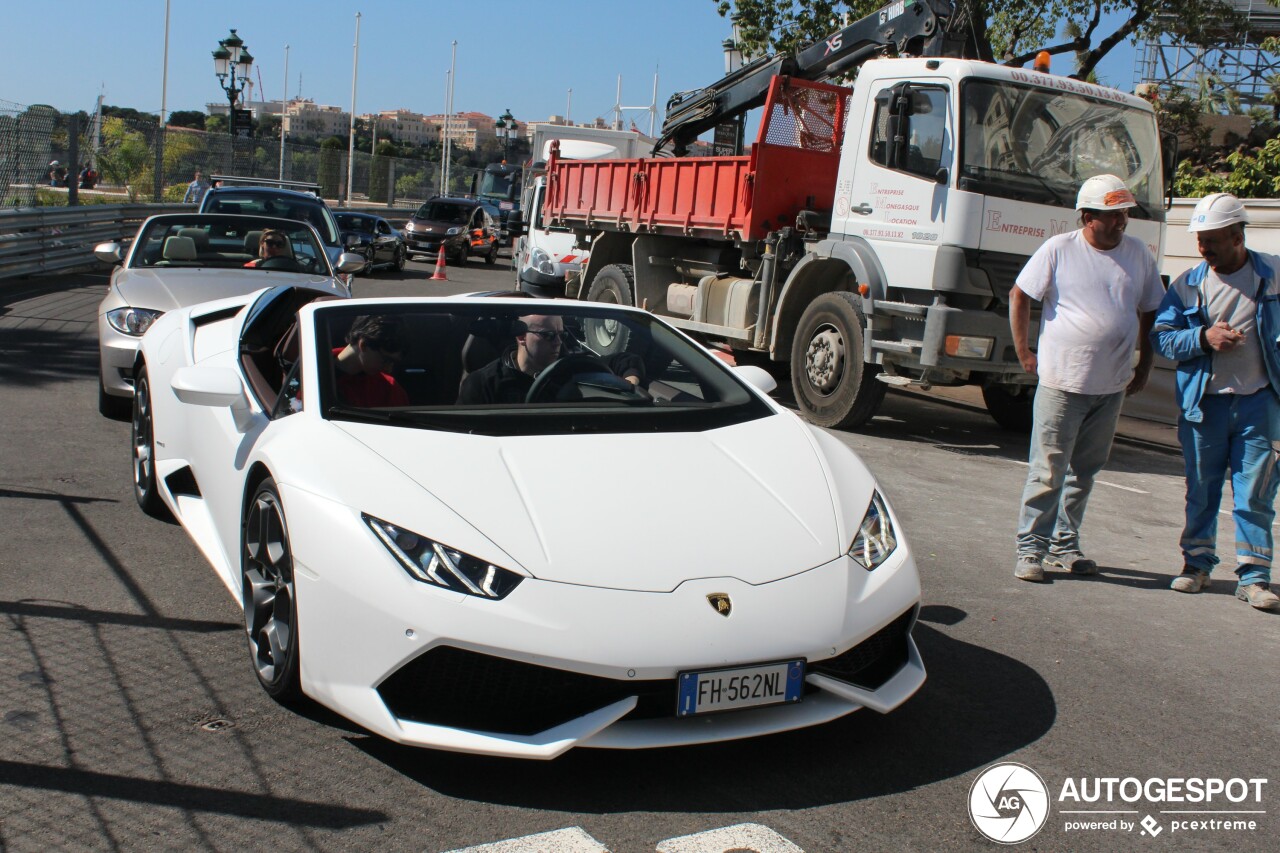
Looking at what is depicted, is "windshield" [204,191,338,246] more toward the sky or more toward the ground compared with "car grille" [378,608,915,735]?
more toward the sky

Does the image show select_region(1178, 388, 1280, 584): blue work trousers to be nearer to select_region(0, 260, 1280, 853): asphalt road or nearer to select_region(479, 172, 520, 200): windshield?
select_region(0, 260, 1280, 853): asphalt road

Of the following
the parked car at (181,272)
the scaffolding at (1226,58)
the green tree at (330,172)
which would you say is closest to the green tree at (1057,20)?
the scaffolding at (1226,58)

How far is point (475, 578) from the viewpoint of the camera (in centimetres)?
344

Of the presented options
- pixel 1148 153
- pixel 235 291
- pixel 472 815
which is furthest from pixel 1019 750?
pixel 1148 153

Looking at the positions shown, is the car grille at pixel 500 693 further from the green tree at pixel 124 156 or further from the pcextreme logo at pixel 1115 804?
the green tree at pixel 124 156

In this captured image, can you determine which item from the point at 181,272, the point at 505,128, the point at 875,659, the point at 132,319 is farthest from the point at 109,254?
the point at 505,128

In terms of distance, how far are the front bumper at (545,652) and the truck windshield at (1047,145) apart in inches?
262

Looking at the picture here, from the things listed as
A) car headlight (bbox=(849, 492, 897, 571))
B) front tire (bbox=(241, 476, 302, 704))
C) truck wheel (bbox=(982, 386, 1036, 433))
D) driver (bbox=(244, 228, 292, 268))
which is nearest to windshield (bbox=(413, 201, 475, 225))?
truck wheel (bbox=(982, 386, 1036, 433))

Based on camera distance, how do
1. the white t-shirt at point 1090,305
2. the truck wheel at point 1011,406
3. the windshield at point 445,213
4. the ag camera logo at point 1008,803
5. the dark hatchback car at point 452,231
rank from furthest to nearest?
the windshield at point 445,213, the dark hatchback car at point 452,231, the truck wheel at point 1011,406, the white t-shirt at point 1090,305, the ag camera logo at point 1008,803

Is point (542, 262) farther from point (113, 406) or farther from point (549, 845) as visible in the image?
point (549, 845)

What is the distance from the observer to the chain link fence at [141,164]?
65.8 ft

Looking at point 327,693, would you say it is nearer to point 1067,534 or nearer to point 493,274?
point 1067,534

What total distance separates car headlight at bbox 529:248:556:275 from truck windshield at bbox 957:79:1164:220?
1049 cm

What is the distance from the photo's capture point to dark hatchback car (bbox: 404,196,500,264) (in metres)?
31.9
